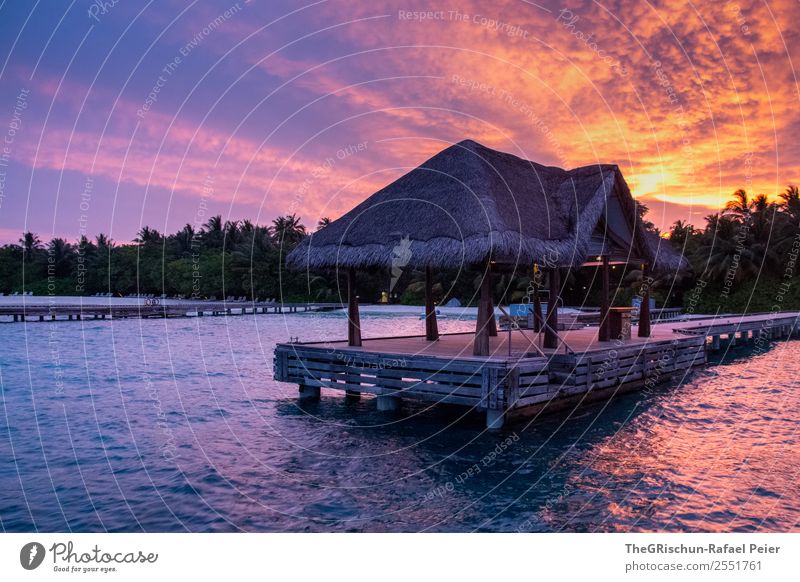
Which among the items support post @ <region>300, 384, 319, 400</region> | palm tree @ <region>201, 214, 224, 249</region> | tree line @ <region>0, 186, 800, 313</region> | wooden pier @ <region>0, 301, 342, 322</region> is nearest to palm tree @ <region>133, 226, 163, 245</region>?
tree line @ <region>0, 186, 800, 313</region>

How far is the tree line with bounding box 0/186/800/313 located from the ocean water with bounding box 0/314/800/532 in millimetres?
3470

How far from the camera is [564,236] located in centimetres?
1443

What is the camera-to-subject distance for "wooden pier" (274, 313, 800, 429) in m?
11.7

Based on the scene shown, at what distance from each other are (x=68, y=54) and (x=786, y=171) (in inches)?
535

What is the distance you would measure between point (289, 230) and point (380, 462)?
2810 inches

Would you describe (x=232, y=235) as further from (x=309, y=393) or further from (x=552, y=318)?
(x=552, y=318)

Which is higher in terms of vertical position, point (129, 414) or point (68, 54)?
point (68, 54)

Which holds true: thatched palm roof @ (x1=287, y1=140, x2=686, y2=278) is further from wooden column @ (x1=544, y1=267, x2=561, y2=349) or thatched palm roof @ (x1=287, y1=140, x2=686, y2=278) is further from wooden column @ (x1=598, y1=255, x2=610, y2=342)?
wooden column @ (x1=598, y1=255, x2=610, y2=342)

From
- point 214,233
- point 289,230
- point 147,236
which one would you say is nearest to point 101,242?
point 147,236

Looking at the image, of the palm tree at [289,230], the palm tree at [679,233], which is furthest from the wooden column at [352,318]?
the palm tree at [289,230]

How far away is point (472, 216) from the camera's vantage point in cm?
1297

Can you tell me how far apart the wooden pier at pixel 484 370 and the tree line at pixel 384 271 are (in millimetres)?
3705

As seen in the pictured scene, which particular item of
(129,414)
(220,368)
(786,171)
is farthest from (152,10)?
(220,368)
